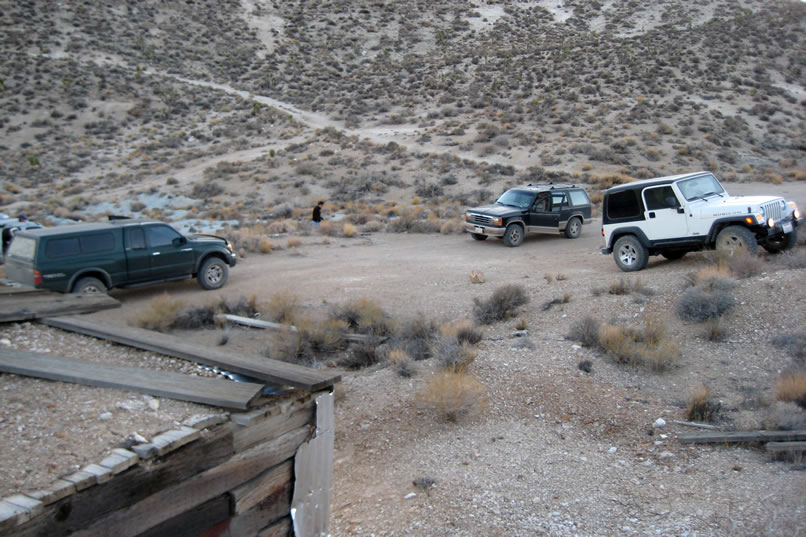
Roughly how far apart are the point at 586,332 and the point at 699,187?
635cm

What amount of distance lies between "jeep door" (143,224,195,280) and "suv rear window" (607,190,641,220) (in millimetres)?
10078

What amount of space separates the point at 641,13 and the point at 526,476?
7284cm

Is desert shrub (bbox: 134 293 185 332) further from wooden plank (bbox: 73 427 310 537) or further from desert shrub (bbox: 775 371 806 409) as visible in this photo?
desert shrub (bbox: 775 371 806 409)

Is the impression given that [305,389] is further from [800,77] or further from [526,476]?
[800,77]

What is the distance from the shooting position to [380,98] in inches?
2223

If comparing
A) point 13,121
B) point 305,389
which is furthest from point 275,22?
point 305,389

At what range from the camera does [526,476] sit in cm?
675

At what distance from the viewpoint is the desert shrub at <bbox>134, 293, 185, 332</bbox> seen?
12.5 metres

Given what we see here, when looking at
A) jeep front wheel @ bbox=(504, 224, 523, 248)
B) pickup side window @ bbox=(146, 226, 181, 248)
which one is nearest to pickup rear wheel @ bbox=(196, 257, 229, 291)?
pickup side window @ bbox=(146, 226, 181, 248)

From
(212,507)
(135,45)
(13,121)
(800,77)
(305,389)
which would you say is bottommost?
(212,507)

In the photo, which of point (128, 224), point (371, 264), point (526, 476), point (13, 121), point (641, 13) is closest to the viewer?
point (526, 476)

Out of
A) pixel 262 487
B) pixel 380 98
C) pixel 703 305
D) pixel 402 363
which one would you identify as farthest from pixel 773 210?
pixel 380 98

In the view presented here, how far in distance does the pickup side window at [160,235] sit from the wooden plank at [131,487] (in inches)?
476

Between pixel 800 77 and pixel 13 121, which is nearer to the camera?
pixel 13 121
